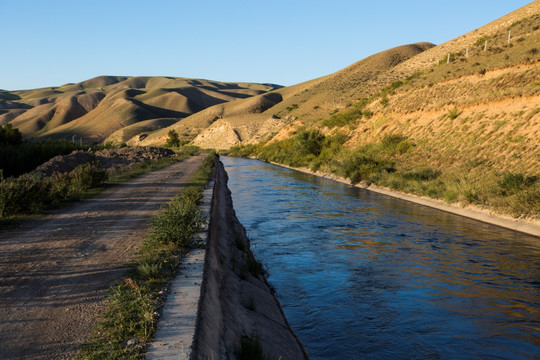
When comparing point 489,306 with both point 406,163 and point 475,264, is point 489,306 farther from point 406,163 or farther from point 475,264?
point 406,163

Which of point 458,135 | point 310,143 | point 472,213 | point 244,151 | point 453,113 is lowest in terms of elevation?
point 244,151

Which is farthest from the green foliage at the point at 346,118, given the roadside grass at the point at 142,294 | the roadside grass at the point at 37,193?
the roadside grass at the point at 142,294

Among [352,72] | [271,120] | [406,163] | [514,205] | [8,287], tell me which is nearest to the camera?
[8,287]

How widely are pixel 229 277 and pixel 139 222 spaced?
12.5ft

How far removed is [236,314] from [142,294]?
187 centimetres

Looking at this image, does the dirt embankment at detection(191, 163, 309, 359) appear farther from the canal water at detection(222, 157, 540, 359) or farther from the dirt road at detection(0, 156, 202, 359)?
the dirt road at detection(0, 156, 202, 359)

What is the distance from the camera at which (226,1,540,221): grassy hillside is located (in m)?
21.6

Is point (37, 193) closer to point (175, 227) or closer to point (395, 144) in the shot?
point (175, 227)

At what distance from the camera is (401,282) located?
11.5 meters

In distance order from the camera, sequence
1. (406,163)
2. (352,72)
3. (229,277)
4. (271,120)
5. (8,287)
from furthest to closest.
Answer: (352,72) → (271,120) → (406,163) → (229,277) → (8,287)

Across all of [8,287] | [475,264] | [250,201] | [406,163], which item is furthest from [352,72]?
[8,287]

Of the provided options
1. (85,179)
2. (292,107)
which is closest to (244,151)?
(292,107)

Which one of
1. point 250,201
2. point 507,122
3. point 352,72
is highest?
point 352,72

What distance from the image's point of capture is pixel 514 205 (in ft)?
57.7
